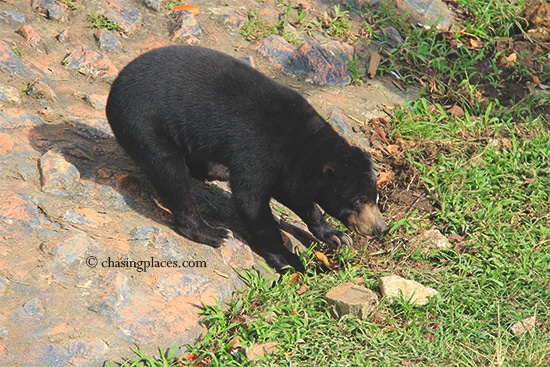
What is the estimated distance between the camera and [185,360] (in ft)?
13.6

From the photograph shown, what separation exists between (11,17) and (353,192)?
3.64 meters

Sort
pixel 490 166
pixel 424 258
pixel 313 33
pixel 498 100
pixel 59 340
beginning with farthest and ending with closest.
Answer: pixel 313 33
pixel 498 100
pixel 490 166
pixel 424 258
pixel 59 340

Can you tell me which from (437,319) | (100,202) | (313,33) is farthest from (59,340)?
(313,33)

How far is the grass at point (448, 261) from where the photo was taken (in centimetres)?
Answer: 421

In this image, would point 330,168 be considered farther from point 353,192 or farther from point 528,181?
point 528,181

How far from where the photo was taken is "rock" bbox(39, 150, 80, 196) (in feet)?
15.8

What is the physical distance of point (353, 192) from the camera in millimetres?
5113

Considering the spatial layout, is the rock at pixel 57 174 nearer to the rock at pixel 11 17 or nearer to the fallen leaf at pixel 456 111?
the rock at pixel 11 17

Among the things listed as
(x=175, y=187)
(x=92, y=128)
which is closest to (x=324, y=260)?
(x=175, y=187)

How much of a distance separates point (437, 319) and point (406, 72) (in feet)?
11.9

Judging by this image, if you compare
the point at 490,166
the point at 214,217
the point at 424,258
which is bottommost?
the point at 214,217

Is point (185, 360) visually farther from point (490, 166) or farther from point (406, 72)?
point (406, 72)

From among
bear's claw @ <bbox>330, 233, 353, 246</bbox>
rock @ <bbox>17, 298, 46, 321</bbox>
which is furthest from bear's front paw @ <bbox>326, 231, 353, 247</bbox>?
rock @ <bbox>17, 298, 46, 321</bbox>

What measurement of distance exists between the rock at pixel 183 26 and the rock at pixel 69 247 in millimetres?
3146
